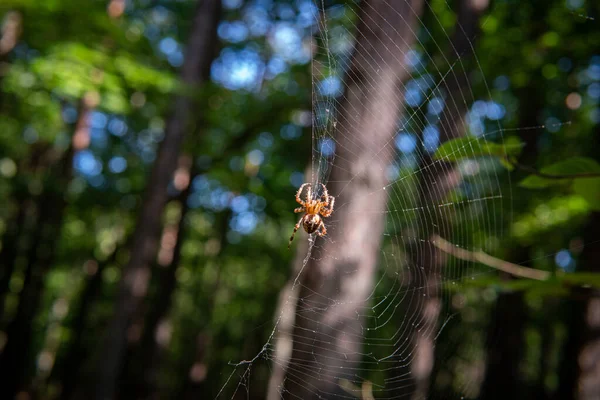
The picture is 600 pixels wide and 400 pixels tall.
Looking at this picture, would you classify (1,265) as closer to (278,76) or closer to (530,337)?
(278,76)

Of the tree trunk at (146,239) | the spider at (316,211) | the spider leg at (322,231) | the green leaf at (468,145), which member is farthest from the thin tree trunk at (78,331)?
the green leaf at (468,145)

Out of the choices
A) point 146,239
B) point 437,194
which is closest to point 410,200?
point 437,194

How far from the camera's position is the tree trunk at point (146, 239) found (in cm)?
749

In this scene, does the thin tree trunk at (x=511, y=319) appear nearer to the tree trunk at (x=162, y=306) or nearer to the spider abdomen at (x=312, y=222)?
the spider abdomen at (x=312, y=222)

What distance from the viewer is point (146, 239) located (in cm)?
757

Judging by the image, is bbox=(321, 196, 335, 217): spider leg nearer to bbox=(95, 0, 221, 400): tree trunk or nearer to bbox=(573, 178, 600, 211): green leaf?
bbox=(573, 178, 600, 211): green leaf

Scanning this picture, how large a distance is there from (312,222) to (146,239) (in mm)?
4276

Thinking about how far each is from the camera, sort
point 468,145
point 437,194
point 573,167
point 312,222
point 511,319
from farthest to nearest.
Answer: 1. point 511,319
2. point 437,194
3. point 312,222
4. point 468,145
5. point 573,167

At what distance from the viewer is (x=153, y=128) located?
45.4 ft

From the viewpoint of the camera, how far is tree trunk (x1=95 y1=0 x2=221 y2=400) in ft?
24.6

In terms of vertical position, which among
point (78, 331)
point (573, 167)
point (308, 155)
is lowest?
point (78, 331)

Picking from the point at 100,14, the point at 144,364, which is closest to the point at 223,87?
the point at 100,14

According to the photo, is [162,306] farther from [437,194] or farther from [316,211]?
[316,211]

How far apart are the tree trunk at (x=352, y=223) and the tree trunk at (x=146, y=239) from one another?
4404 mm
